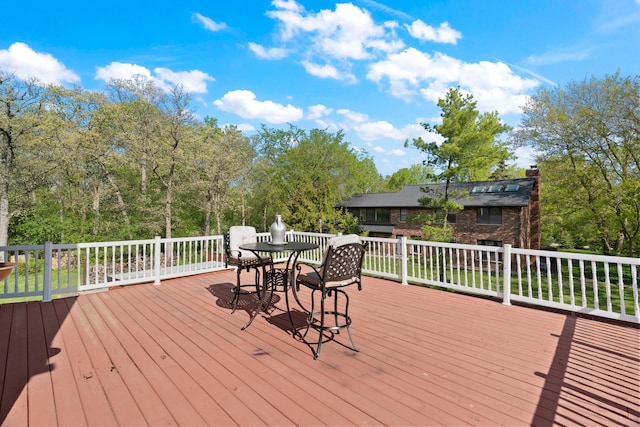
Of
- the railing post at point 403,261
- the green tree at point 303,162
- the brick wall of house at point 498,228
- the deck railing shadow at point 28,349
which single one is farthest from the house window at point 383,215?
the deck railing shadow at point 28,349

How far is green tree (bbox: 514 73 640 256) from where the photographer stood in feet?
39.1

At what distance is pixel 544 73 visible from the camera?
1463 cm

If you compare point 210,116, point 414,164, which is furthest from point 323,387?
point 414,164

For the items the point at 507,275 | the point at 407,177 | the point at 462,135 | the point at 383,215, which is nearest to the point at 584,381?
the point at 507,275

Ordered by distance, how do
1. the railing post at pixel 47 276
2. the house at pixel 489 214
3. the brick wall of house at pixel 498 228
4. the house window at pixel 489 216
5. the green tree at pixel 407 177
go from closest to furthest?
the railing post at pixel 47 276 → the brick wall of house at pixel 498 228 → the house at pixel 489 214 → the house window at pixel 489 216 → the green tree at pixel 407 177

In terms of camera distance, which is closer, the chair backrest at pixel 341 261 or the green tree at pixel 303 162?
the chair backrest at pixel 341 261

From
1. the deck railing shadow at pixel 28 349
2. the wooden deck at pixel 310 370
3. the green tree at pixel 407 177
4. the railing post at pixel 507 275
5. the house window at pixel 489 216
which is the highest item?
the green tree at pixel 407 177

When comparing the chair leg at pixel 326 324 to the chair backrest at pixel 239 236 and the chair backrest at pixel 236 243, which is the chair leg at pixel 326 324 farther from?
the chair backrest at pixel 239 236

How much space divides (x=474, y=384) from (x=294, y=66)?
14737 millimetres

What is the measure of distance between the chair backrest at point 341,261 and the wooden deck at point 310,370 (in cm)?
64

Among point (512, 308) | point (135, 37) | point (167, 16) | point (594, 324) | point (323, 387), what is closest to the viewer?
point (323, 387)

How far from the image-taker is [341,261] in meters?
2.75

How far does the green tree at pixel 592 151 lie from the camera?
11.9 m

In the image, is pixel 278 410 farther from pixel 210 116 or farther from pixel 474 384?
pixel 210 116
